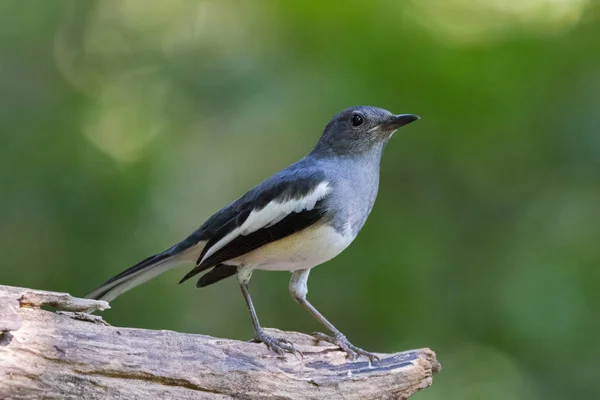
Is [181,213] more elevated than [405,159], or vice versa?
[405,159]

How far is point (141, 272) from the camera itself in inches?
177

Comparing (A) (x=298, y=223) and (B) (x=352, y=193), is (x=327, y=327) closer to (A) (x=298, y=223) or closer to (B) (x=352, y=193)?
(A) (x=298, y=223)

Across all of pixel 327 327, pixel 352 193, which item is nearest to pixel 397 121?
pixel 352 193

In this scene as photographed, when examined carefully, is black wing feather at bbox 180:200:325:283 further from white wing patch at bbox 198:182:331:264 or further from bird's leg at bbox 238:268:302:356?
bird's leg at bbox 238:268:302:356

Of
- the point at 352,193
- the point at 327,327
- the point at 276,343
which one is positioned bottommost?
the point at 276,343

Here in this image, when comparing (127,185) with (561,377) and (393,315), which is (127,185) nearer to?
(393,315)

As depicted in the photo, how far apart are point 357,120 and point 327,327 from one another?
4.59 ft

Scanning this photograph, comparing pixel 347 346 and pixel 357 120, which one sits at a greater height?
pixel 357 120

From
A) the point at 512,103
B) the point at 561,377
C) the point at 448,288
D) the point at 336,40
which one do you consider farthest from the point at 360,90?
the point at 561,377

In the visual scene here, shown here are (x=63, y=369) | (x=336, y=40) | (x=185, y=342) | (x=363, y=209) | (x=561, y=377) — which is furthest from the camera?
(x=336, y=40)

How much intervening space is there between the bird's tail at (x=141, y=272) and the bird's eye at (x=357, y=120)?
1.33 m

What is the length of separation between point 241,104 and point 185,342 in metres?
3.31

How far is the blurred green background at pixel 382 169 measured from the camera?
5.88 m

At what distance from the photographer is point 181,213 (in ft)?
21.0
